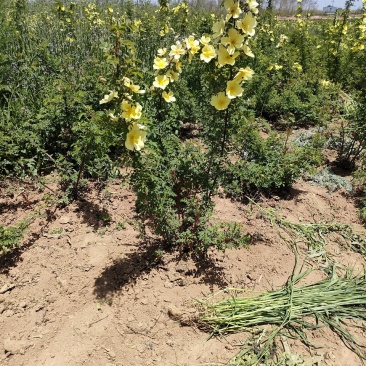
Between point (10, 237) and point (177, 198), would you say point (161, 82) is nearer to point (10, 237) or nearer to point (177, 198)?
point (177, 198)

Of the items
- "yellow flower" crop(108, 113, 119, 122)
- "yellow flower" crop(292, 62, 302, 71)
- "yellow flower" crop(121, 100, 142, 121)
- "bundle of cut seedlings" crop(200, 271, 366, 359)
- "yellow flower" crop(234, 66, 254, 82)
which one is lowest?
"bundle of cut seedlings" crop(200, 271, 366, 359)

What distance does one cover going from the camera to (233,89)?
2053mm

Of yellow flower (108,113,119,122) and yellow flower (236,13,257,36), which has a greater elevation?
yellow flower (236,13,257,36)

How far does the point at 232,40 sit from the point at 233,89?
28cm

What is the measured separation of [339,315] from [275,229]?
3.08 feet

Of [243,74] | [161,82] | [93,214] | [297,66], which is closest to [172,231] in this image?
[93,214]

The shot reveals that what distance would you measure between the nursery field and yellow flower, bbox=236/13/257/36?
1cm

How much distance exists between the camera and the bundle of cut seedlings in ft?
6.95

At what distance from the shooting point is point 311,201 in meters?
3.43

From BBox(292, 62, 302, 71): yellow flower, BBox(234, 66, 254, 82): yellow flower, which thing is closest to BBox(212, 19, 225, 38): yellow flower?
BBox(234, 66, 254, 82): yellow flower

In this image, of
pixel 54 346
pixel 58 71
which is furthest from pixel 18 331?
pixel 58 71

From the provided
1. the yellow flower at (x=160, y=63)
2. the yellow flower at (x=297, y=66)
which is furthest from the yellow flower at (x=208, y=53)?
the yellow flower at (x=297, y=66)

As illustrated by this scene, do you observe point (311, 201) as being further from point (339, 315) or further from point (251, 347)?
point (251, 347)

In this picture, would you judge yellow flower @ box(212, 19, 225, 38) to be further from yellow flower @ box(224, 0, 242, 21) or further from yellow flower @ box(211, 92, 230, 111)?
yellow flower @ box(211, 92, 230, 111)
